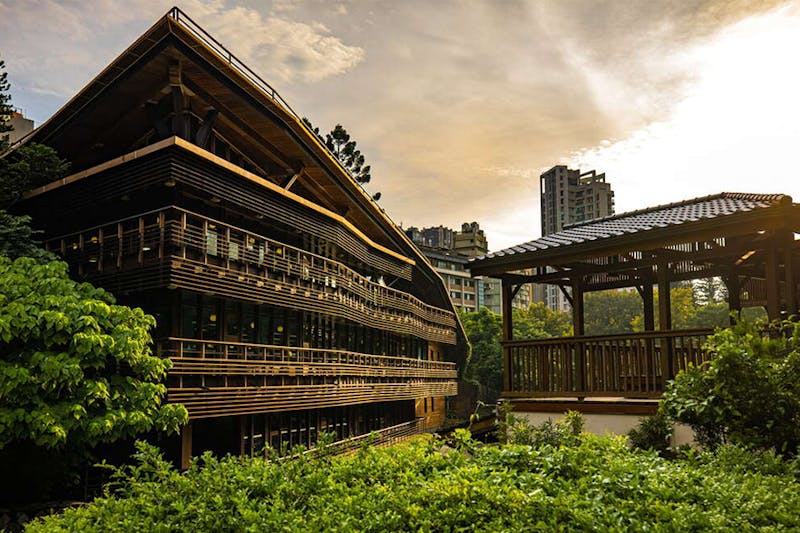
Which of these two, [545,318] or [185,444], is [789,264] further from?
[545,318]

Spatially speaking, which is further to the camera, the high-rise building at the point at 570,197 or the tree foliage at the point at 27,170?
the high-rise building at the point at 570,197

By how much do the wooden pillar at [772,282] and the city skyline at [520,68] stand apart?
2666mm

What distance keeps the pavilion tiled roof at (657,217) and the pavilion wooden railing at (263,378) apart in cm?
611

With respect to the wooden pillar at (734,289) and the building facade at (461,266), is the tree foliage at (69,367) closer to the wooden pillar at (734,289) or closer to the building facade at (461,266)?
the wooden pillar at (734,289)

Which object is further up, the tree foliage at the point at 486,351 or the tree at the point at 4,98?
the tree at the point at 4,98

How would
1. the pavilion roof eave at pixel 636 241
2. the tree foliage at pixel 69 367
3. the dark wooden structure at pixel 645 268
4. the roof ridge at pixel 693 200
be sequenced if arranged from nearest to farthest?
the pavilion roof eave at pixel 636 241 → the dark wooden structure at pixel 645 268 → the tree foliage at pixel 69 367 → the roof ridge at pixel 693 200

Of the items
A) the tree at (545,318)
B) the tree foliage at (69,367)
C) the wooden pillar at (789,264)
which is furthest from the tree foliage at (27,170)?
the tree at (545,318)

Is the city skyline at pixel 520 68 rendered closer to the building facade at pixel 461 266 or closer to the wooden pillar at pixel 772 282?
the wooden pillar at pixel 772 282

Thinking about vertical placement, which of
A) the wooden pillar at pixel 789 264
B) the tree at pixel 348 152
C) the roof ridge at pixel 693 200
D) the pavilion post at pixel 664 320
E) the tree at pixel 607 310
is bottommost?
the pavilion post at pixel 664 320

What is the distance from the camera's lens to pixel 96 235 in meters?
16.3

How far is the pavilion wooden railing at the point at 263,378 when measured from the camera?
1452 centimetres

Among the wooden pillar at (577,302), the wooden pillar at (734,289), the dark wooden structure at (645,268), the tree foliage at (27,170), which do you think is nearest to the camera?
the dark wooden structure at (645,268)

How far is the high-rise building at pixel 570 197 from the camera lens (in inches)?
5064

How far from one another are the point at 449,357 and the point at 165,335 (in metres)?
28.2
